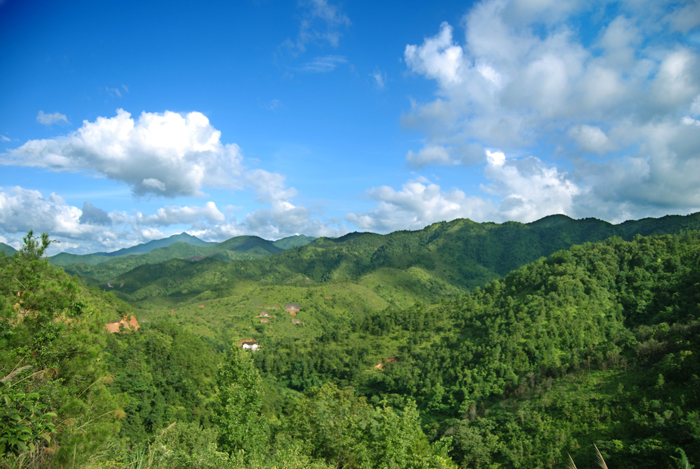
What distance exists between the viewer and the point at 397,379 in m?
70.6

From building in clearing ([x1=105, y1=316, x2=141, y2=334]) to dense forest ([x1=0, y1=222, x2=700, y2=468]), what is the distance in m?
1.51

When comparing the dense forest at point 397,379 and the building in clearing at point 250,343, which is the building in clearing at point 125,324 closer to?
the dense forest at point 397,379

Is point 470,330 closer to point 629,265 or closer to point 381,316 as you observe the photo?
point 381,316

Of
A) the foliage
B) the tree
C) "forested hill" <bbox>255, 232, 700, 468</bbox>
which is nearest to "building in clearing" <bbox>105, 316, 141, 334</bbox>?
"forested hill" <bbox>255, 232, 700, 468</bbox>

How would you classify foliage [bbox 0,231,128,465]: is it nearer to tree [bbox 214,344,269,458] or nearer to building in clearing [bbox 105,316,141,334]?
tree [bbox 214,344,269,458]

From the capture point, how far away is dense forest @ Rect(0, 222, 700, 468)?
13.2 m

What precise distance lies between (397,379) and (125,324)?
50.6 m

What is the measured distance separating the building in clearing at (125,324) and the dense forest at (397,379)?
1.51 meters

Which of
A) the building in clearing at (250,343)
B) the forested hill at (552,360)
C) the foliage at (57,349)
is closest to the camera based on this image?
the foliage at (57,349)

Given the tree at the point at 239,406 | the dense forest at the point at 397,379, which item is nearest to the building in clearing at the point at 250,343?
the dense forest at the point at 397,379

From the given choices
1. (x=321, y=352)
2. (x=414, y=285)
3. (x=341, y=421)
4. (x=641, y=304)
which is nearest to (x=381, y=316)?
(x=321, y=352)

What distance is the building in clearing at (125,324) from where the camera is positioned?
2191 inches

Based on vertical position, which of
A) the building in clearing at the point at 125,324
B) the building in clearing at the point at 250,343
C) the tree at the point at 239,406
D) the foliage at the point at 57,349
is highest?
the foliage at the point at 57,349

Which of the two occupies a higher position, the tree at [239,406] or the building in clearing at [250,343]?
the tree at [239,406]
